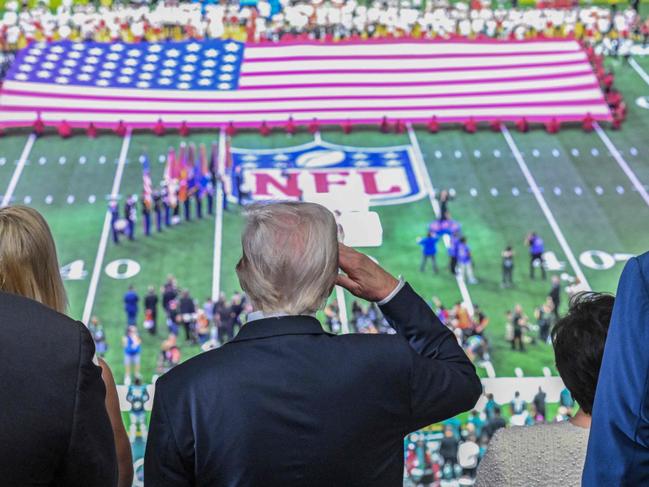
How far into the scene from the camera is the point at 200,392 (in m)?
3.28

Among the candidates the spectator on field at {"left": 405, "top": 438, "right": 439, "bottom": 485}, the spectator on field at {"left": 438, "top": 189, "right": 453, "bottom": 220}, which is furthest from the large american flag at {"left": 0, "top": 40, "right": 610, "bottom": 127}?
the spectator on field at {"left": 405, "top": 438, "right": 439, "bottom": 485}

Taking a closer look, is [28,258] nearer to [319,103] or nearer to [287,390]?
[287,390]

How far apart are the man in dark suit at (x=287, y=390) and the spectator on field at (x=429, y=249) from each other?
17326mm

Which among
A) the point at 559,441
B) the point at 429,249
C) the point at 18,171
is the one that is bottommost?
the point at 18,171

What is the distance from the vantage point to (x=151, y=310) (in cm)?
1947

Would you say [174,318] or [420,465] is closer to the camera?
[420,465]

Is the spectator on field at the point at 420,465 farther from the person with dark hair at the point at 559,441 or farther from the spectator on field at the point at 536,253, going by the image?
the spectator on field at the point at 536,253

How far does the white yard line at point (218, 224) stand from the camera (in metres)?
20.8

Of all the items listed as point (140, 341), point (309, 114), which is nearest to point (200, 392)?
point (140, 341)

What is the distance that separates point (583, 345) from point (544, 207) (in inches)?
785

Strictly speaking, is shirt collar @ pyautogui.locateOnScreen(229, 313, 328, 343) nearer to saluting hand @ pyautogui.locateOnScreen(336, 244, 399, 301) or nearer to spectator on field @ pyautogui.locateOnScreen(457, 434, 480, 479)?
saluting hand @ pyautogui.locateOnScreen(336, 244, 399, 301)

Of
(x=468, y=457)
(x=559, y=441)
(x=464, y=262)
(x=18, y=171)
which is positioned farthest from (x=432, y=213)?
(x=559, y=441)

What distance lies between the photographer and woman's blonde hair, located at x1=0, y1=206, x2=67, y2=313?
350cm

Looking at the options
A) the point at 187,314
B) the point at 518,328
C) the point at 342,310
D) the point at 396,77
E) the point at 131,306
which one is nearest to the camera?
the point at 518,328
